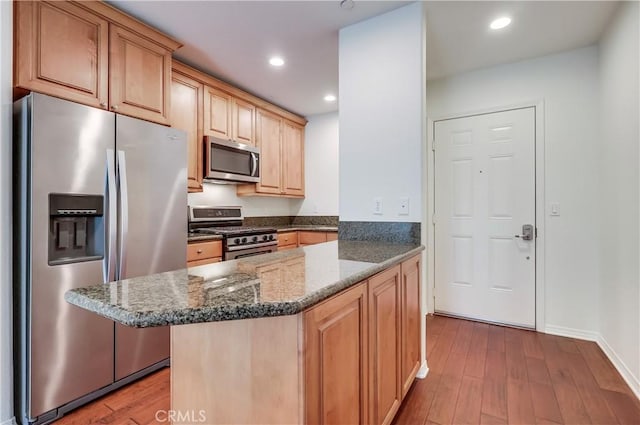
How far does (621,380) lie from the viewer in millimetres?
2057

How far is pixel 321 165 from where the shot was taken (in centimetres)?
452

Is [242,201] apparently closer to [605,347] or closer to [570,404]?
[570,404]

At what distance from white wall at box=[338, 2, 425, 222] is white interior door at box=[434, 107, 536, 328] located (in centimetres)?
136

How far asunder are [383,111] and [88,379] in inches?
98.4

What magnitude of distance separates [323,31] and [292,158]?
2.15 meters

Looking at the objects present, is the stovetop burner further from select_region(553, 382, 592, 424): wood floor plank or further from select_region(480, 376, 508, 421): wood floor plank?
select_region(553, 382, 592, 424): wood floor plank

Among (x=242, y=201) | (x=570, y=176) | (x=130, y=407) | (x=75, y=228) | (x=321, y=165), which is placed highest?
(x=321, y=165)

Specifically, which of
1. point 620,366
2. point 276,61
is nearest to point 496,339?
point 620,366

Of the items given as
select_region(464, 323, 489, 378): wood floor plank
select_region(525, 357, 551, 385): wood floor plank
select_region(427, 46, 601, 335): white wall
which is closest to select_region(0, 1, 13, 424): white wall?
select_region(464, 323, 489, 378): wood floor plank

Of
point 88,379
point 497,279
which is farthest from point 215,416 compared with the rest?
point 497,279

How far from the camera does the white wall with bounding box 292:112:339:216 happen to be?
443 centimetres

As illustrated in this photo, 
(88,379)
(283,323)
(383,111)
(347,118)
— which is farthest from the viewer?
(347,118)

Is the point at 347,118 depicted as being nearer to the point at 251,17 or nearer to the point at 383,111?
the point at 383,111

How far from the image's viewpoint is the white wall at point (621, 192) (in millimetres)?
1938
